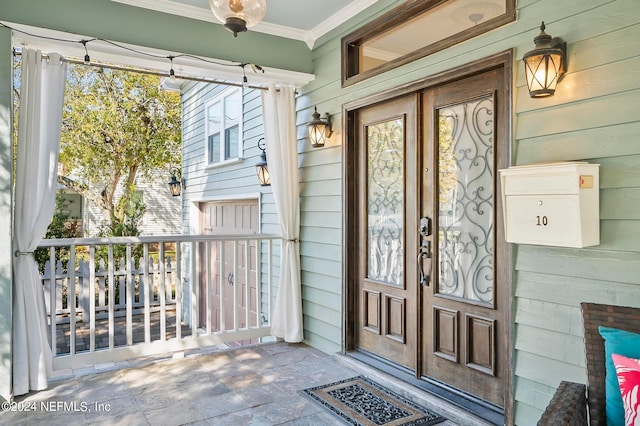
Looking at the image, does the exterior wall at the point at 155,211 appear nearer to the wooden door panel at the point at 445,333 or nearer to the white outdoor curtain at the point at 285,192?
the white outdoor curtain at the point at 285,192

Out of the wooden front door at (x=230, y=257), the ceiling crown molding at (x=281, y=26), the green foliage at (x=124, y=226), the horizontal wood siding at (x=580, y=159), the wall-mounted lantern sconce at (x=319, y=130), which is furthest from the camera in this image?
the green foliage at (x=124, y=226)

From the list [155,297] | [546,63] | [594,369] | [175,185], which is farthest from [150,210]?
[594,369]

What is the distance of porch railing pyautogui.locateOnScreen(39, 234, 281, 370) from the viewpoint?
3.57 metres

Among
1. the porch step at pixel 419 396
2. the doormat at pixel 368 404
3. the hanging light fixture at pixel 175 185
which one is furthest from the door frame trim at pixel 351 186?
the hanging light fixture at pixel 175 185

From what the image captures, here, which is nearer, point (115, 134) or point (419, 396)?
point (419, 396)

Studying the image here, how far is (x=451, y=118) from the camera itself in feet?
9.75

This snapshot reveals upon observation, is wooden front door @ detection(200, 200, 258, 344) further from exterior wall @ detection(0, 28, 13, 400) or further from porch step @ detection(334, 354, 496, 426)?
exterior wall @ detection(0, 28, 13, 400)

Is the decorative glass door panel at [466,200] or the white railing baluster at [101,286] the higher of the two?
the decorative glass door panel at [466,200]

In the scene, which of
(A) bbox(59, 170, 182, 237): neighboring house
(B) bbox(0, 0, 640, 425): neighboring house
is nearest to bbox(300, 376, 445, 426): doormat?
(B) bbox(0, 0, 640, 425): neighboring house

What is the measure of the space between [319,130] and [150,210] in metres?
9.50

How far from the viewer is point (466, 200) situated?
286cm

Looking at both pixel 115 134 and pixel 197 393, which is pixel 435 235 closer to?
pixel 197 393

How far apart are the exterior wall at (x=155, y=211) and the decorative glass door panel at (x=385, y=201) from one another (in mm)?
8785

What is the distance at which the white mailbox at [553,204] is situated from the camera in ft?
6.61
